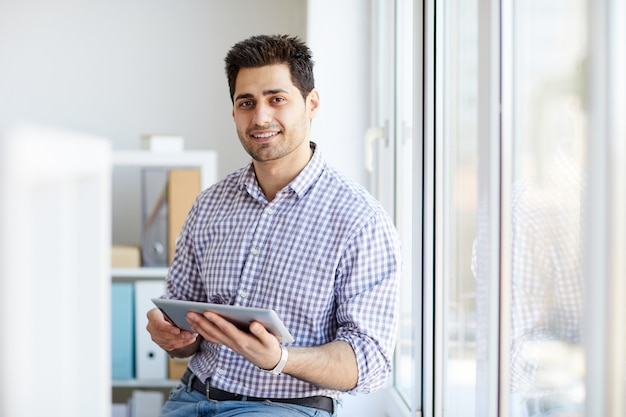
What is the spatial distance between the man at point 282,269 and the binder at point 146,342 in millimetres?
1056

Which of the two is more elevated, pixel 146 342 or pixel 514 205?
pixel 514 205

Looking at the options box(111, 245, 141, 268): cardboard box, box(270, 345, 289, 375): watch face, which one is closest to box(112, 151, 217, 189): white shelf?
box(111, 245, 141, 268): cardboard box

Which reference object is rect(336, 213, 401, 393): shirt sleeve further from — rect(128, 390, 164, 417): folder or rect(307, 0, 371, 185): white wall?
rect(128, 390, 164, 417): folder

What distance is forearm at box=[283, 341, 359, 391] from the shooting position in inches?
60.1

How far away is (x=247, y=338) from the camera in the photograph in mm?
1451

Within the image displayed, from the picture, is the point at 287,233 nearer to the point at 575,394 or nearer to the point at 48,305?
the point at 575,394

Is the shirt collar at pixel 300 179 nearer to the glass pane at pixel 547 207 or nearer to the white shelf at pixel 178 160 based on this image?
the glass pane at pixel 547 207

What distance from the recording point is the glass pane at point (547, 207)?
3.70ft

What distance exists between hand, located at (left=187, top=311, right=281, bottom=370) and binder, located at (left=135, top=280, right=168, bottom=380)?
1.45m

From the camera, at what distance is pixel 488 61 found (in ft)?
4.98

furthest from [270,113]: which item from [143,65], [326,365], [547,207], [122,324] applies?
[143,65]

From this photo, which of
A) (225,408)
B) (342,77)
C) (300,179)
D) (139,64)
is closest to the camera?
(225,408)

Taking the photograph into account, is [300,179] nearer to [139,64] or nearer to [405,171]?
[405,171]

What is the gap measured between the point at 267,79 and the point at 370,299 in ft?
1.70
